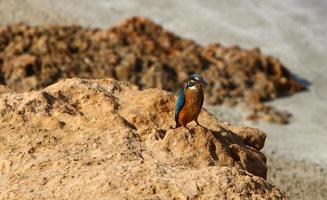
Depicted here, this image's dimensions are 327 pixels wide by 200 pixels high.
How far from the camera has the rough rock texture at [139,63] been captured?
20.7m

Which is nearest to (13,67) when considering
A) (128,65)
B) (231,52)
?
(128,65)

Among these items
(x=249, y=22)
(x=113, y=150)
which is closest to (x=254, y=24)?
(x=249, y=22)

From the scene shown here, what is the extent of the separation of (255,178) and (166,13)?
25026mm

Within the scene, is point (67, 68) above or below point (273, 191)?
below

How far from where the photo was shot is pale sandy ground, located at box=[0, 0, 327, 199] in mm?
21422

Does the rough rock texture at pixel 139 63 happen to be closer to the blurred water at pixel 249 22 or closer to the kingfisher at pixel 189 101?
the blurred water at pixel 249 22

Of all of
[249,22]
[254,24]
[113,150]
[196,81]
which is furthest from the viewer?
[249,22]

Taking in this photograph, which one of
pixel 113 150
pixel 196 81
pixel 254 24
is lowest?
pixel 254 24

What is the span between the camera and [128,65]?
22109mm

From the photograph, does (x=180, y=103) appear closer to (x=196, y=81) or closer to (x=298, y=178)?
(x=196, y=81)

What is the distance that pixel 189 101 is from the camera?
7.71 metres

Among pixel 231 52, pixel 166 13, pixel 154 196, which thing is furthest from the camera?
pixel 166 13

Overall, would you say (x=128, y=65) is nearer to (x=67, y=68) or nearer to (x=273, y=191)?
(x=67, y=68)

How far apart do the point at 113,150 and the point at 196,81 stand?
1.29m
